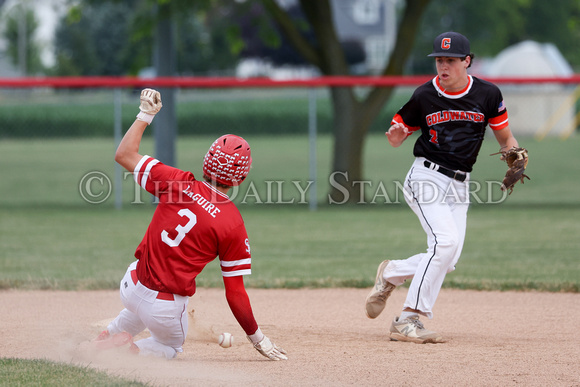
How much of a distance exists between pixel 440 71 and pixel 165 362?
253 cm

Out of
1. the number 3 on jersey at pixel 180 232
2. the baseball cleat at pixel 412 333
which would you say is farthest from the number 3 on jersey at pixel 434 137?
the number 3 on jersey at pixel 180 232

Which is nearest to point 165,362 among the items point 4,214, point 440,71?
point 440,71

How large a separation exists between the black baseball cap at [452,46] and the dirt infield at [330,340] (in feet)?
6.17

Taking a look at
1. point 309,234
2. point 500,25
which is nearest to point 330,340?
point 309,234

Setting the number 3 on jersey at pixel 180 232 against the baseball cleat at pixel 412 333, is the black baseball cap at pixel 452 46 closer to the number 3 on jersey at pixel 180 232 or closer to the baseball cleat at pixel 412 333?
the baseball cleat at pixel 412 333

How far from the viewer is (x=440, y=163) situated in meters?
5.27

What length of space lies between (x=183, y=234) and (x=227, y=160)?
18.0 inches

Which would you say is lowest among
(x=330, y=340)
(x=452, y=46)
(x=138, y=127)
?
(x=330, y=340)

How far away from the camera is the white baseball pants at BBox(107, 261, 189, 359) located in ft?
13.9

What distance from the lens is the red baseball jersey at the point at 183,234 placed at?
419cm

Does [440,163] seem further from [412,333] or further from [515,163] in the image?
[412,333]

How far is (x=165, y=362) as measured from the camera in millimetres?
4473

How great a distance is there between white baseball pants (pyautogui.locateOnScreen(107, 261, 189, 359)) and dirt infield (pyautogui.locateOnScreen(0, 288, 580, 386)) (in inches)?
4.1

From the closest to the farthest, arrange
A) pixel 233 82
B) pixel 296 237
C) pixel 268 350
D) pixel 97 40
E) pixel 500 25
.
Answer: pixel 268 350
pixel 296 237
pixel 233 82
pixel 500 25
pixel 97 40
